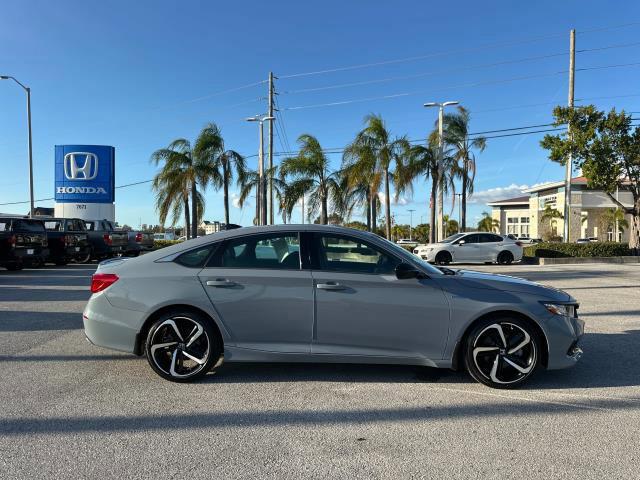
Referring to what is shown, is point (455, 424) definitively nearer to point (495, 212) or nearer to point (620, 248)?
point (620, 248)

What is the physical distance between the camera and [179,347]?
4590 millimetres

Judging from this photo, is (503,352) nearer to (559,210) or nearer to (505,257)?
(505,257)

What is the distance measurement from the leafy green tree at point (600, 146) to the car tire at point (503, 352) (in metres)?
20.9

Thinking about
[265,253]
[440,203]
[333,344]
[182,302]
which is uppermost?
[440,203]

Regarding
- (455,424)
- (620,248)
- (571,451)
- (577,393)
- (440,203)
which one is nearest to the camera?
(571,451)

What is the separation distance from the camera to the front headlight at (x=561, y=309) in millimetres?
4477

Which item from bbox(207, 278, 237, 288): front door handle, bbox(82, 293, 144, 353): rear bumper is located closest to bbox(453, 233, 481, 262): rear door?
bbox(207, 278, 237, 288): front door handle

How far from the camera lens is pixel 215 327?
459cm

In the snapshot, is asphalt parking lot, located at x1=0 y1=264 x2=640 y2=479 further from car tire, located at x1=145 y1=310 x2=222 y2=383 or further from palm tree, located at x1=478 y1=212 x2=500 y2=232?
palm tree, located at x1=478 y1=212 x2=500 y2=232

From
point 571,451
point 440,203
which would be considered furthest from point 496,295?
point 440,203

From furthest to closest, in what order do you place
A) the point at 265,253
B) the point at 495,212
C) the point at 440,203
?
the point at 495,212 < the point at 440,203 < the point at 265,253

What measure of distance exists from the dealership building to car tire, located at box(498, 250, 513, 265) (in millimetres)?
18630

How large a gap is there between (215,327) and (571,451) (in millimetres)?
3013

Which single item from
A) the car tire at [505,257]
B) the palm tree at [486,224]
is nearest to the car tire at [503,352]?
the car tire at [505,257]
